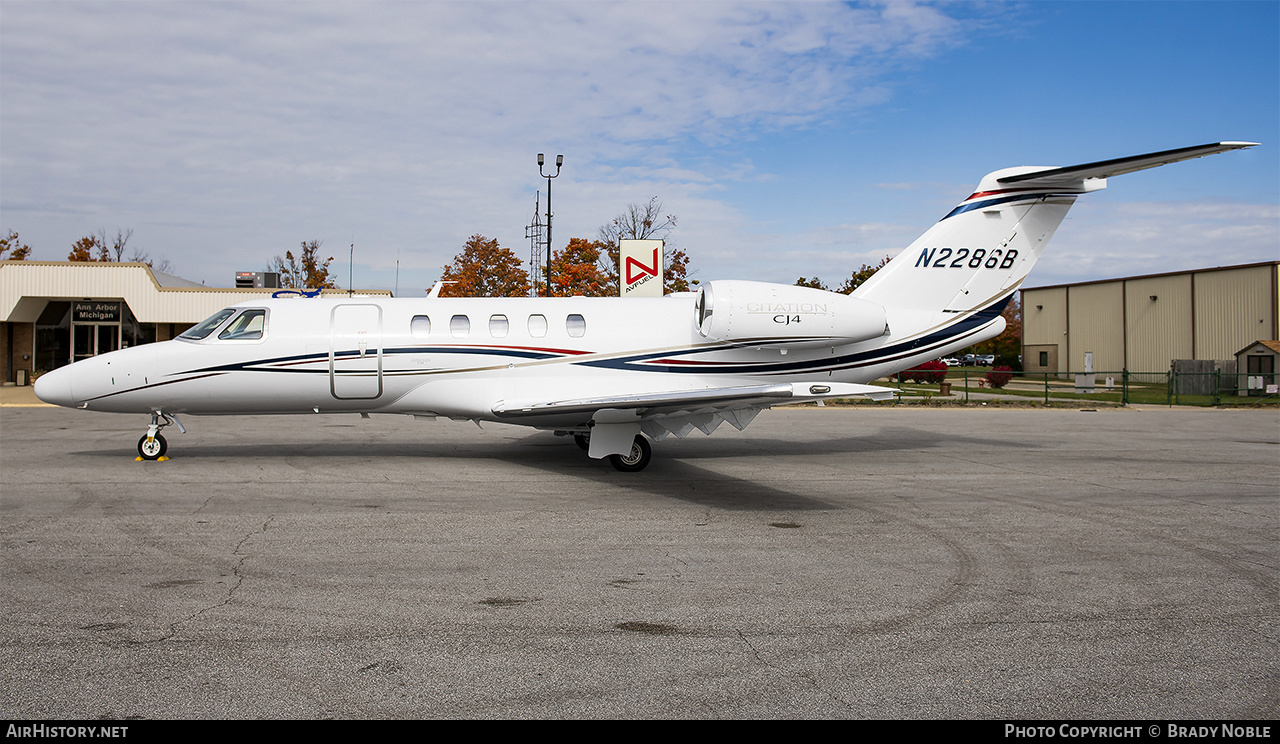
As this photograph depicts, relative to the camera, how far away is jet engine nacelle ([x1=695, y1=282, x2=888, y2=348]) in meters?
12.2

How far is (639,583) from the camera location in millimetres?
6273

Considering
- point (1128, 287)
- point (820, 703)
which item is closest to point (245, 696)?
point (820, 703)

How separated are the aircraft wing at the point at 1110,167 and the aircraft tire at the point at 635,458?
7.58 meters

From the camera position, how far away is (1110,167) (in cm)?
1224

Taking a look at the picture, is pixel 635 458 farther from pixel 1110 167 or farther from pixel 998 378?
pixel 998 378

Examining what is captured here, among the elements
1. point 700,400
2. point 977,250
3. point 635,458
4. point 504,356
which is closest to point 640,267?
point 504,356

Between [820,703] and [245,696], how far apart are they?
2.95 meters

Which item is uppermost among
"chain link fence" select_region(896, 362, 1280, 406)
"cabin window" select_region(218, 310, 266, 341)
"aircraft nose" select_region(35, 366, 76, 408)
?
"cabin window" select_region(218, 310, 266, 341)

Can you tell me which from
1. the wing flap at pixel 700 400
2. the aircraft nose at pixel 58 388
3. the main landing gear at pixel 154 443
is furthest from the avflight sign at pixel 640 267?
the aircraft nose at pixel 58 388

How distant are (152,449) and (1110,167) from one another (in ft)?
50.4

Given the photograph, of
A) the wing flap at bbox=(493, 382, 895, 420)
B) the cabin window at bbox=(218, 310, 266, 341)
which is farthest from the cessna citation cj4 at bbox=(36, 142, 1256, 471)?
the wing flap at bbox=(493, 382, 895, 420)

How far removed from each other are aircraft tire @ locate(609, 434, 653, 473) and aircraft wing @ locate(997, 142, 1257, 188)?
24.9ft

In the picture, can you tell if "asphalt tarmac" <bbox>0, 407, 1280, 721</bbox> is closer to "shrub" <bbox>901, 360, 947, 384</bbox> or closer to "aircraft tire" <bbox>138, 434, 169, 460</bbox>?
"aircraft tire" <bbox>138, 434, 169, 460</bbox>
